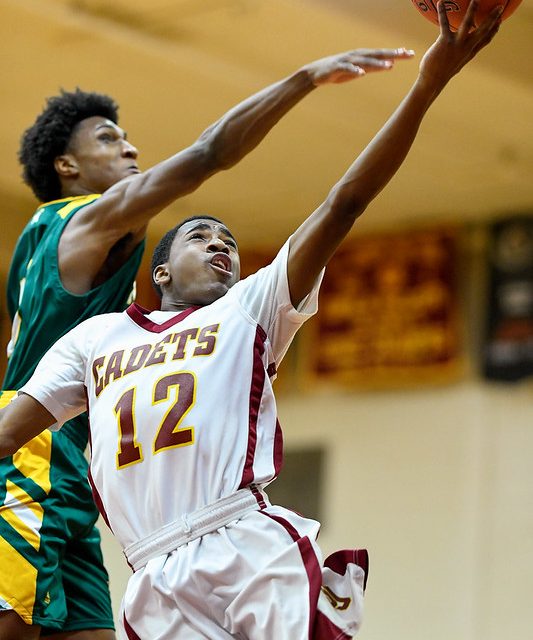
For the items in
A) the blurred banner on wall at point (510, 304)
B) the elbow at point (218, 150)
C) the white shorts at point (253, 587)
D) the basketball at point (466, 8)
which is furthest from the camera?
the blurred banner on wall at point (510, 304)

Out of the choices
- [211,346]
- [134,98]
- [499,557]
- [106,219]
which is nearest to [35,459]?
[106,219]

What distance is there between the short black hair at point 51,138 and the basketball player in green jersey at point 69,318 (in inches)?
9.2

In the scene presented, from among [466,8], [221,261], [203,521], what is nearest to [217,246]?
[221,261]

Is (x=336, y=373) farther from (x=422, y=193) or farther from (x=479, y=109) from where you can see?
(x=479, y=109)

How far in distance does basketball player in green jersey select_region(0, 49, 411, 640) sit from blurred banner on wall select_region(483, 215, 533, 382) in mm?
6426

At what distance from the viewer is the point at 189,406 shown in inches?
133

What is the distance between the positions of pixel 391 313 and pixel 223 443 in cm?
802

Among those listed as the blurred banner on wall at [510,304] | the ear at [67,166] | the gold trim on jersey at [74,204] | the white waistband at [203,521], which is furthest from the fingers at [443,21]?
the blurred banner on wall at [510,304]

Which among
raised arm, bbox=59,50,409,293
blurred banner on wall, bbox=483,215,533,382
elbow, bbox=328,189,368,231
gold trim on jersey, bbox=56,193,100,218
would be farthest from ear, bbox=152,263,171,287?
blurred banner on wall, bbox=483,215,533,382

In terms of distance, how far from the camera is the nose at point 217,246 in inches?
146

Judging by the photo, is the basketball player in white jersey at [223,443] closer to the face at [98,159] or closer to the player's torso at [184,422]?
the player's torso at [184,422]

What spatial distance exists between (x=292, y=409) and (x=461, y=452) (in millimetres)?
1667

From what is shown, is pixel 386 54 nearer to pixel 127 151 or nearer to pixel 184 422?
pixel 184 422

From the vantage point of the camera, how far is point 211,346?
3.45 metres
